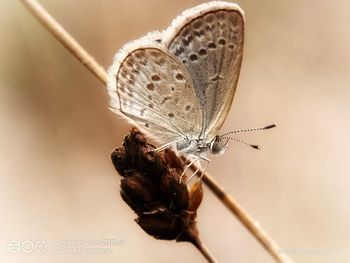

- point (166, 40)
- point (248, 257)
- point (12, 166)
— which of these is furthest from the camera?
point (12, 166)

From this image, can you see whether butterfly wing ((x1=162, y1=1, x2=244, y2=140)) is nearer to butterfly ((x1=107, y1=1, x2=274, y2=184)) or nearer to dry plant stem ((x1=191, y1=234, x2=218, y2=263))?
butterfly ((x1=107, y1=1, x2=274, y2=184))

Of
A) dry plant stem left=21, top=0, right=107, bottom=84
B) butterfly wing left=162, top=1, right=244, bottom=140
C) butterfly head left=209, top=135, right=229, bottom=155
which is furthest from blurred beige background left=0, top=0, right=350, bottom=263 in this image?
dry plant stem left=21, top=0, right=107, bottom=84

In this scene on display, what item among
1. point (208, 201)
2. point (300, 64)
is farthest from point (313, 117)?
point (208, 201)

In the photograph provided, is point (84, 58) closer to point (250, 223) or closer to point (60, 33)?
point (60, 33)

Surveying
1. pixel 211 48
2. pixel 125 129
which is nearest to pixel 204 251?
pixel 211 48

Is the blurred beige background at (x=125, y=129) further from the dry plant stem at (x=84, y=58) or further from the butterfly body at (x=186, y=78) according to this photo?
the dry plant stem at (x=84, y=58)

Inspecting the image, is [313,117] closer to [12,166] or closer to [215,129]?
[12,166]

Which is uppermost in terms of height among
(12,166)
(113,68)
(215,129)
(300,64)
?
(113,68)
